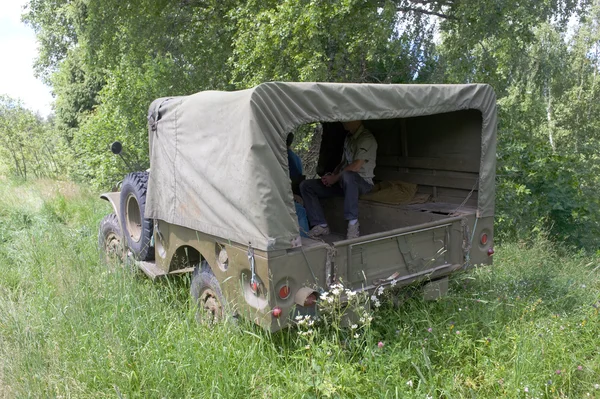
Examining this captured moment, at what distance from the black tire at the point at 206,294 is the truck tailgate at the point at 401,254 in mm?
975

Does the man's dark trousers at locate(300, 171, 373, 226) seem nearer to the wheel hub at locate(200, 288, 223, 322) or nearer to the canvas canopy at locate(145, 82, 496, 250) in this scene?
the canvas canopy at locate(145, 82, 496, 250)

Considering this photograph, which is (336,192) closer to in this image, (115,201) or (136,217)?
(136,217)

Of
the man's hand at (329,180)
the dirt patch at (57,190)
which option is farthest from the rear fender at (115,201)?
the dirt patch at (57,190)

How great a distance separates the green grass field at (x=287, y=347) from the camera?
11.3ft

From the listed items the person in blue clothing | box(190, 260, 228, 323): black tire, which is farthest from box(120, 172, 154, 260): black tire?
the person in blue clothing

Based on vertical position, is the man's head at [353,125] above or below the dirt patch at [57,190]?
above

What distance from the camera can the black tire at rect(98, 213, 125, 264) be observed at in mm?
5948

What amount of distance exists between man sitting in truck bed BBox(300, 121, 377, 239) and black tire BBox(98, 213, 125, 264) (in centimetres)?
217

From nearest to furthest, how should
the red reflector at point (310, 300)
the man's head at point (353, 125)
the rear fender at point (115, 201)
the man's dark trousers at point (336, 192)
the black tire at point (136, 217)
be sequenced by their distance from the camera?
the red reflector at point (310, 300) < the black tire at point (136, 217) < the man's dark trousers at point (336, 192) < the man's head at point (353, 125) < the rear fender at point (115, 201)

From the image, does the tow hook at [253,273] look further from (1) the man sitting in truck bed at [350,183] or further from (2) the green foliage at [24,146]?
(2) the green foliage at [24,146]

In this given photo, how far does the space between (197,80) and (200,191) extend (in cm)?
885

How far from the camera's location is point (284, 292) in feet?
11.7

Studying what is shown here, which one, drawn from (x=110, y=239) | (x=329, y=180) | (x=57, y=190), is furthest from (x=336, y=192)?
(x=57, y=190)

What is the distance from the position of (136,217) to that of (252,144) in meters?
2.77
